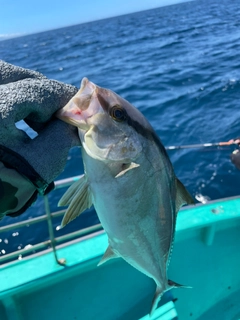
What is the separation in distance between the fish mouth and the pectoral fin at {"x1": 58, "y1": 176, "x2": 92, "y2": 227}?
0.34m

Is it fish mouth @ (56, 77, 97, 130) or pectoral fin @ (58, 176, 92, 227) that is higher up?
fish mouth @ (56, 77, 97, 130)

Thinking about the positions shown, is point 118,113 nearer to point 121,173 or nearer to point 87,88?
point 87,88

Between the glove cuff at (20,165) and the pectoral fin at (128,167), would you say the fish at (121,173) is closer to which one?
the pectoral fin at (128,167)

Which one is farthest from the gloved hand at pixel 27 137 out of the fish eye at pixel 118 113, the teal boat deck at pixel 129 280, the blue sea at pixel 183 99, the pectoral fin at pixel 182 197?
the blue sea at pixel 183 99

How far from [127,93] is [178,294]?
906cm

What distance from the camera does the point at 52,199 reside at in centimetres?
702

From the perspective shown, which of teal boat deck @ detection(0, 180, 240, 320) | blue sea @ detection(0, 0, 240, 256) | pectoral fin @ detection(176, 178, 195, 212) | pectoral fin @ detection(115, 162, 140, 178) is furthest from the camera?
blue sea @ detection(0, 0, 240, 256)

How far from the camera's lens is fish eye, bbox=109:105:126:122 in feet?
5.17

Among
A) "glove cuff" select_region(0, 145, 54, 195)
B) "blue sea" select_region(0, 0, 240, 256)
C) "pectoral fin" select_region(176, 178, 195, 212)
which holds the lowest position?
"blue sea" select_region(0, 0, 240, 256)

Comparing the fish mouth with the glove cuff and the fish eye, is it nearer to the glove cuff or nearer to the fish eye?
the fish eye

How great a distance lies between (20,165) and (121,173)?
48 cm

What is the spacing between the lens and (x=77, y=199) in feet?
5.68

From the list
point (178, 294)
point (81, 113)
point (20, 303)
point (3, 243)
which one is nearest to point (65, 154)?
point (81, 113)

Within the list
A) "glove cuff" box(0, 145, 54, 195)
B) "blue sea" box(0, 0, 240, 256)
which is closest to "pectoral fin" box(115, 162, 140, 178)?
"glove cuff" box(0, 145, 54, 195)
